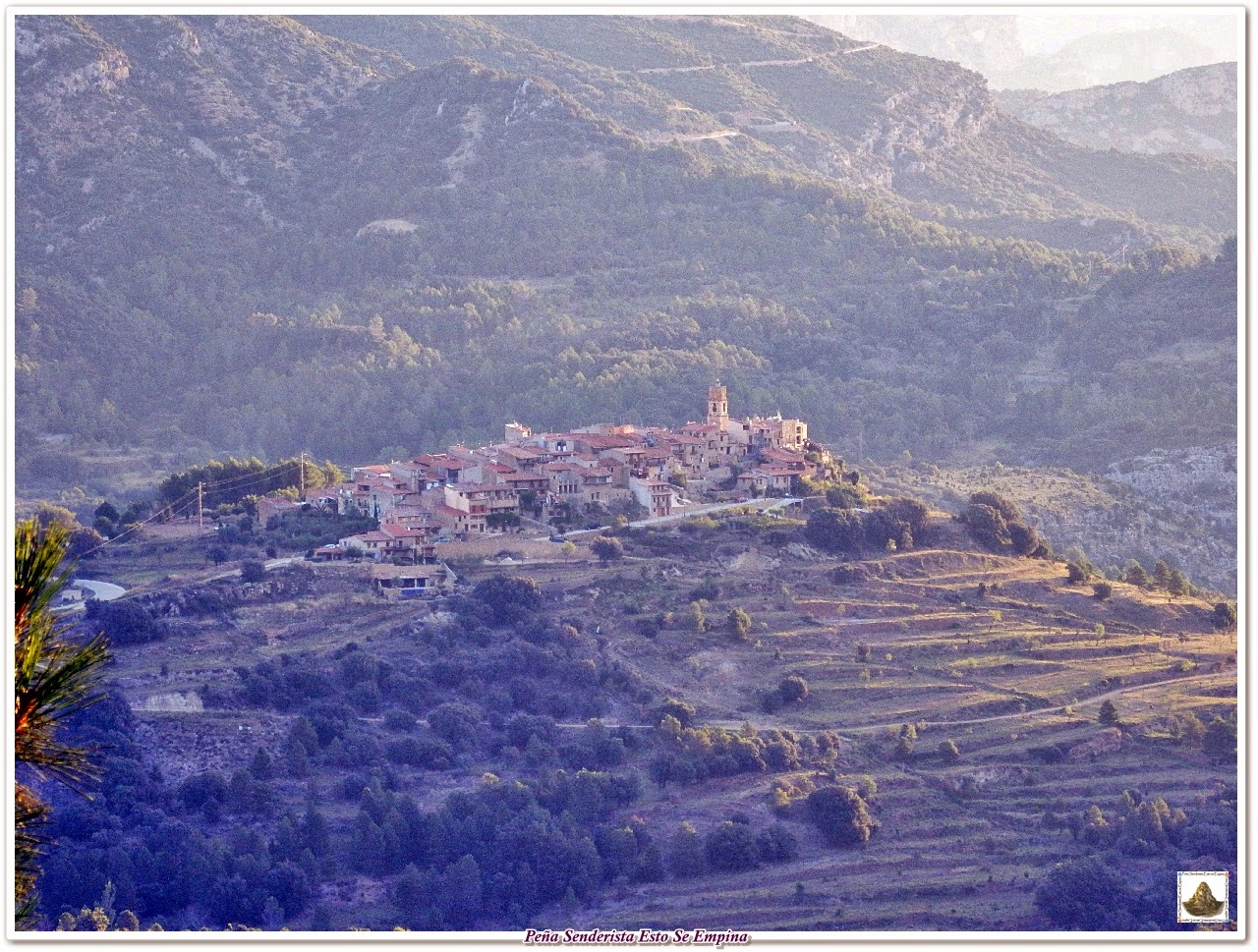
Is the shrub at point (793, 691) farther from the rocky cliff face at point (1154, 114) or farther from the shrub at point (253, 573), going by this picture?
the rocky cliff face at point (1154, 114)

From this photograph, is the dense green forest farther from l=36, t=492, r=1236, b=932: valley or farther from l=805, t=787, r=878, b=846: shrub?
l=805, t=787, r=878, b=846: shrub

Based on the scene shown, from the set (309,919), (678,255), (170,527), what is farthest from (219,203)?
(309,919)

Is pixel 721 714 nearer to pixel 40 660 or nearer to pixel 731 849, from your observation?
pixel 731 849

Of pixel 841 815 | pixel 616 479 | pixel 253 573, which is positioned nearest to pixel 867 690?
pixel 841 815

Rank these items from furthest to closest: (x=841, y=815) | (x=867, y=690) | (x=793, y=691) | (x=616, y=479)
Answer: (x=616, y=479), (x=867, y=690), (x=793, y=691), (x=841, y=815)

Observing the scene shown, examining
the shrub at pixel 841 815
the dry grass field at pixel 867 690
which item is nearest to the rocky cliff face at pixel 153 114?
the dry grass field at pixel 867 690

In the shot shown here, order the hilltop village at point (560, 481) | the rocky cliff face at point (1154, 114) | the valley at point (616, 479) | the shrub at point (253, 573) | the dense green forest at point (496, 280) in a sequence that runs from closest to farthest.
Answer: the valley at point (616, 479)
the shrub at point (253, 573)
the hilltop village at point (560, 481)
the dense green forest at point (496, 280)
the rocky cliff face at point (1154, 114)
